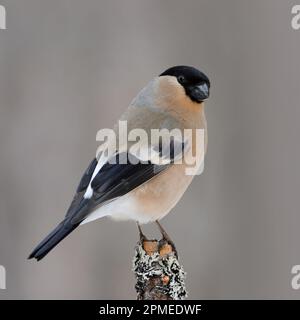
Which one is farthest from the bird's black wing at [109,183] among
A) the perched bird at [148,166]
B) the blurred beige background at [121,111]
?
the blurred beige background at [121,111]

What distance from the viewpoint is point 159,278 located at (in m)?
3.08

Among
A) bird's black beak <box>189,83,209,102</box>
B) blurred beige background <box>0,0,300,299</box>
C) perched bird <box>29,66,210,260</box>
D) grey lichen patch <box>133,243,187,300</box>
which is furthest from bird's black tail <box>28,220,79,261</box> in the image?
blurred beige background <box>0,0,300,299</box>

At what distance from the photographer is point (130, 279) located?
4.85 meters

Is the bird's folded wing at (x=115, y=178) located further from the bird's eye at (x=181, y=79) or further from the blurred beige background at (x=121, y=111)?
the blurred beige background at (x=121, y=111)

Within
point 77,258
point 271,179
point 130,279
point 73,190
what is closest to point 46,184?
point 73,190

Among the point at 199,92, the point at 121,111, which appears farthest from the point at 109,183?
the point at 121,111

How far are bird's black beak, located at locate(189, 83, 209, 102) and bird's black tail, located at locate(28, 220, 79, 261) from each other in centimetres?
90

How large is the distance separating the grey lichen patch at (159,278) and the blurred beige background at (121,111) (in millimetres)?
1529

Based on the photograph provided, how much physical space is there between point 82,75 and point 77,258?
1.21 metres

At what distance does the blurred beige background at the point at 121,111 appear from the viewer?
4.81 meters

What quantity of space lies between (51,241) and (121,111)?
1947mm

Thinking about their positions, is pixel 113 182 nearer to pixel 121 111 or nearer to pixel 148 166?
pixel 148 166

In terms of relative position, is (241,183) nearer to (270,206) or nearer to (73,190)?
(270,206)

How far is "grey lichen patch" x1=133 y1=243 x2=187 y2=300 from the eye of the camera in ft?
10.0
